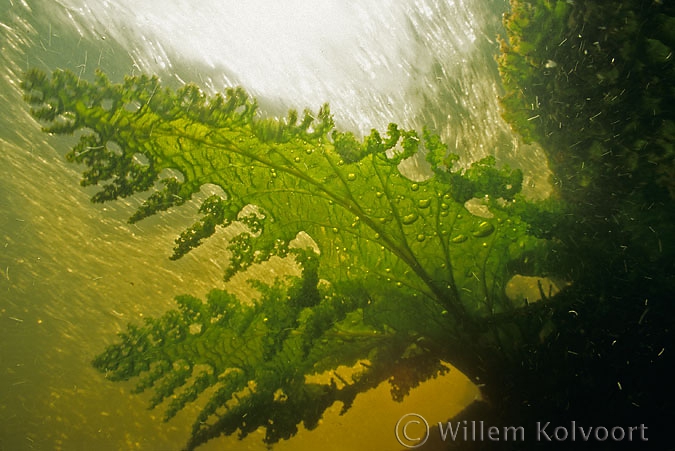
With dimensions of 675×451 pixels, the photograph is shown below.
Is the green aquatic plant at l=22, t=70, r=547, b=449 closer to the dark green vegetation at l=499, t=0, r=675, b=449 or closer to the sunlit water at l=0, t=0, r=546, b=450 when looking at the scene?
the dark green vegetation at l=499, t=0, r=675, b=449

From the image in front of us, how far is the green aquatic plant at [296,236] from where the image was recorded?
138 cm

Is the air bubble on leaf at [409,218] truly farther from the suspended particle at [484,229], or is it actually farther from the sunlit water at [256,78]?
the sunlit water at [256,78]

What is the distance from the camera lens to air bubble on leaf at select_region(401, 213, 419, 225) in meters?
1.70

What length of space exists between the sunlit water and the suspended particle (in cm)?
246

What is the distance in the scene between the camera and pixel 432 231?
173 cm

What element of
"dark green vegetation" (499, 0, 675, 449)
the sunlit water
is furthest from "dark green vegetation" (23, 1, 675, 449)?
the sunlit water

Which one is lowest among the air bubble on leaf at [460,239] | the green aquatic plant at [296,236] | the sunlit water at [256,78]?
the green aquatic plant at [296,236]

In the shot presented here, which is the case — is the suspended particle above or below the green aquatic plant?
above

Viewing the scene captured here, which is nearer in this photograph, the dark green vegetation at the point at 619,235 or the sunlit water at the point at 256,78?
the dark green vegetation at the point at 619,235

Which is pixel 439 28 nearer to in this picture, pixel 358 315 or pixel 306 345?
pixel 358 315

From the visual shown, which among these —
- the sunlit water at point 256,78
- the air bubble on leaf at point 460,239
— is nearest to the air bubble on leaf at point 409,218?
the air bubble on leaf at point 460,239

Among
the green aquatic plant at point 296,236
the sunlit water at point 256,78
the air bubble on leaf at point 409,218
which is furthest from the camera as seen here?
the sunlit water at point 256,78

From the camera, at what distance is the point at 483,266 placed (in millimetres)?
1765

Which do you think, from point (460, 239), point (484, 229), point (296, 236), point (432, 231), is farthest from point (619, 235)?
point (296, 236)
